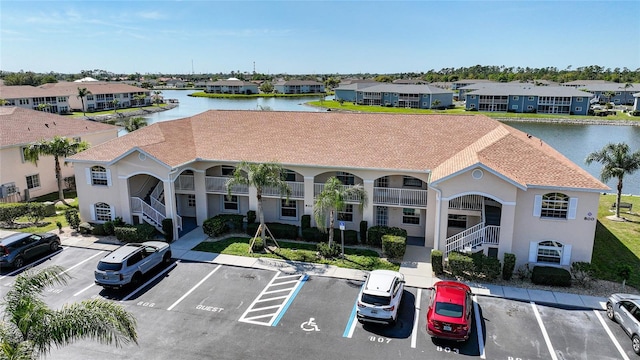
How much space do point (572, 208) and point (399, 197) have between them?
874 centimetres

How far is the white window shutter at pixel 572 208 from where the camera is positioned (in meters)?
21.1

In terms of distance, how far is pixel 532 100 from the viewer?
347ft

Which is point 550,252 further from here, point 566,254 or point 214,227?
point 214,227

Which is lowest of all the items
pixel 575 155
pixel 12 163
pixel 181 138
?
pixel 575 155

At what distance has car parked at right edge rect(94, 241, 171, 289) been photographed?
19484 millimetres

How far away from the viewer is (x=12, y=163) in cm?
3319

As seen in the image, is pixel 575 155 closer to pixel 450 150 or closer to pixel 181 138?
pixel 450 150

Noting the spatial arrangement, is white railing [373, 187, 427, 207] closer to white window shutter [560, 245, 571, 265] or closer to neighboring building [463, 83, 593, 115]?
white window shutter [560, 245, 571, 265]

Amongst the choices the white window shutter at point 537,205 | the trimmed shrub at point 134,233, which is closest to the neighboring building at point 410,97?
the white window shutter at point 537,205

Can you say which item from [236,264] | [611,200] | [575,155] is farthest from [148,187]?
[575,155]

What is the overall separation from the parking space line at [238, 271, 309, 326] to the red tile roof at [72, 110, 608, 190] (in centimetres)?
750

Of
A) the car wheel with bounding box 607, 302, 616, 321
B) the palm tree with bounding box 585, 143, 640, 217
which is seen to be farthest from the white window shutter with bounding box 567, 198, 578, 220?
the palm tree with bounding box 585, 143, 640, 217

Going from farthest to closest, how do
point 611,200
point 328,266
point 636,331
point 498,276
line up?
point 611,200 < point 328,266 < point 498,276 < point 636,331

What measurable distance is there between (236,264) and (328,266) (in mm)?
4850
